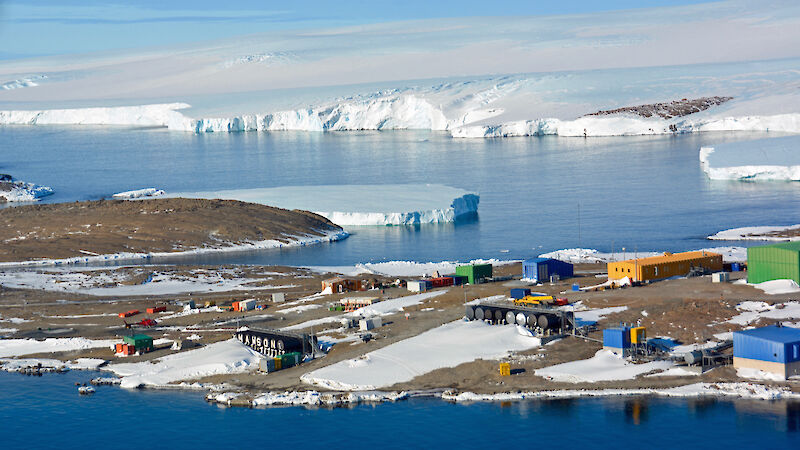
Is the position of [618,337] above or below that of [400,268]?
→ above

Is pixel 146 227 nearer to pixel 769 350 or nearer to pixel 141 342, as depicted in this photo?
pixel 141 342

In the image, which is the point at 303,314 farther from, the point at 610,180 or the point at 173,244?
the point at 610,180

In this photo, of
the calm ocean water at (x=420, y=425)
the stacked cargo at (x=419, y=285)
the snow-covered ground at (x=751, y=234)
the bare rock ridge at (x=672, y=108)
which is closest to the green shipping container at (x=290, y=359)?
the calm ocean water at (x=420, y=425)

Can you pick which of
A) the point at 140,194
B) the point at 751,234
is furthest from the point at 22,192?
the point at 751,234

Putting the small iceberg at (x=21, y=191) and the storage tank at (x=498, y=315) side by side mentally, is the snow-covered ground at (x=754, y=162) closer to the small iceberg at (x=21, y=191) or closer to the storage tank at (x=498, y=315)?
the storage tank at (x=498, y=315)

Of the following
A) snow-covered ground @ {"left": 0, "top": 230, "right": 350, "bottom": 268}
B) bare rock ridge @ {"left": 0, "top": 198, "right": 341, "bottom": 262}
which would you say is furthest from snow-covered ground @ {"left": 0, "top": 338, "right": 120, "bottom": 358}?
bare rock ridge @ {"left": 0, "top": 198, "right": 341, "bottom": 262}
